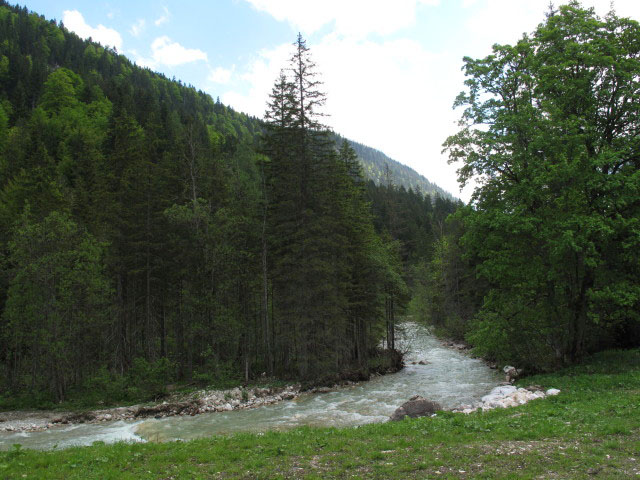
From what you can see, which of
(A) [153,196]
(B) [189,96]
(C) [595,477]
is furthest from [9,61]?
(C) [595,477]

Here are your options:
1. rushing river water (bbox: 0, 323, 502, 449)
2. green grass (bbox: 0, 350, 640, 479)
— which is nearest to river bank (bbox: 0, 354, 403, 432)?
rushing river water (bbox: 0, 323, 502, 449)

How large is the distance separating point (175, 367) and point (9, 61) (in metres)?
98.6

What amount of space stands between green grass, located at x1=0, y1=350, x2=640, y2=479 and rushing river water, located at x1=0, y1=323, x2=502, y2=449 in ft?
12.4

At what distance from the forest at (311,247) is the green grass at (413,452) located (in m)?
7.54

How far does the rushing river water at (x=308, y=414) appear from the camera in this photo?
50.8 feet

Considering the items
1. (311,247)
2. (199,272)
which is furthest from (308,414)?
(199,272)

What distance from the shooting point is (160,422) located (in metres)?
17.7

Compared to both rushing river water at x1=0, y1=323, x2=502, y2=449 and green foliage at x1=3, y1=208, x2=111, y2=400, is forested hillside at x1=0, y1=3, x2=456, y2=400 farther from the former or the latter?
rushing river water at x1=0, y1=323, x2=502, y2=449

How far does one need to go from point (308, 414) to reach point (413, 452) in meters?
10.1

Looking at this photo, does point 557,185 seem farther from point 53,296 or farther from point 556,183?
point 53,296

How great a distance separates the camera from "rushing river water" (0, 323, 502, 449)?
15.5 meters

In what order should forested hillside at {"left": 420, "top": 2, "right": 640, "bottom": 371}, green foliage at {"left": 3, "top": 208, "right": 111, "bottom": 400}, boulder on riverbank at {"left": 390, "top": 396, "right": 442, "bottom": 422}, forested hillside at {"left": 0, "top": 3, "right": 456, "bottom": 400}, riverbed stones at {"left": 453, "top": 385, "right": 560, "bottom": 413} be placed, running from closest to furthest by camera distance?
boulder on riverbank at {"left": 390, "top": 396, "right": 442, "bottom": 422}, riverbed stones at {"left": 453, "top": 385, "right": 560, "bottom": 413}, forested hillside at {"left": 420, "top": 2, "right": 640, "bottom": 371}, green foliage at {"left": 3, "top": 208, "right": 111, "bottom": 400}, forested hillside at {"left": 0, "top": 3, "right": 456, "bottom": 400}

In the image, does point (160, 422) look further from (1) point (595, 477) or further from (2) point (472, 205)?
(2) point (472, 205)

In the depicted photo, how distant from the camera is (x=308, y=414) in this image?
1809cm
